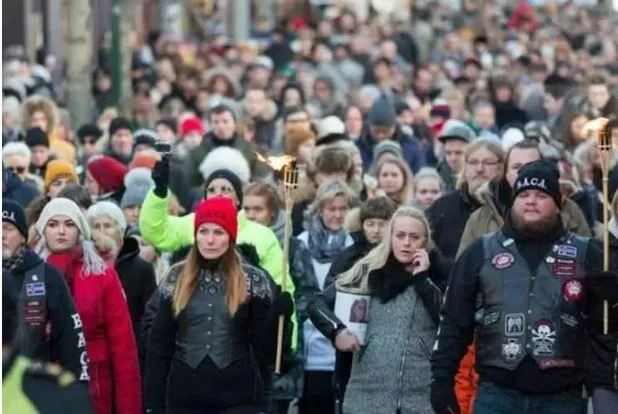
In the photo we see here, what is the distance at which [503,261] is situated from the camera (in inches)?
440

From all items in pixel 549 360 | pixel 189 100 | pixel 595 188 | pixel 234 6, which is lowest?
pixel 549 360

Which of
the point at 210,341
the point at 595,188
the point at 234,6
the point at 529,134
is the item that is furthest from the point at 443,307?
the point at 234,6

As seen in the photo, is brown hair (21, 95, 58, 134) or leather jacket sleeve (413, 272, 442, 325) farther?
brown hair (21, 95, 58, 134)

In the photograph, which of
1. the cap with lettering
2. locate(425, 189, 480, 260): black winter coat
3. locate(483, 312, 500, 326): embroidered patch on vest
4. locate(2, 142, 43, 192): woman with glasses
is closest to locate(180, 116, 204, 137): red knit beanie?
locate(2, 142, 43, 192): woman with glasses

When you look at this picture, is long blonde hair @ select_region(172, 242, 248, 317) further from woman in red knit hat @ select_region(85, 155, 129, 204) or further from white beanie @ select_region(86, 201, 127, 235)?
woman in red knit hat @ select_region(85, 155, 129, 204)

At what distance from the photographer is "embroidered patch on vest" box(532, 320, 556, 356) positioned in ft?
36.3

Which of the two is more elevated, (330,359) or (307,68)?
(307,68)

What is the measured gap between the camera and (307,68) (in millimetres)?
35438

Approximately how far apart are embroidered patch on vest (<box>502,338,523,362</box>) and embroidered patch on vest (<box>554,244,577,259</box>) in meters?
0.43

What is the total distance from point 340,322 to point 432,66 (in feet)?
75.9

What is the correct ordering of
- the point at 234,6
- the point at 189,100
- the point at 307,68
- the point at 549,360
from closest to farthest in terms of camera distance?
the point at 549,360
the point at 189,100
the point at 307,68
the point at 234,6

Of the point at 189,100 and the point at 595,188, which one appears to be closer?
the point at 595,188

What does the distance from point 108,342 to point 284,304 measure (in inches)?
32.3

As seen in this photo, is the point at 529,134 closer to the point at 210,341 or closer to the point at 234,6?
the point at 210,341
